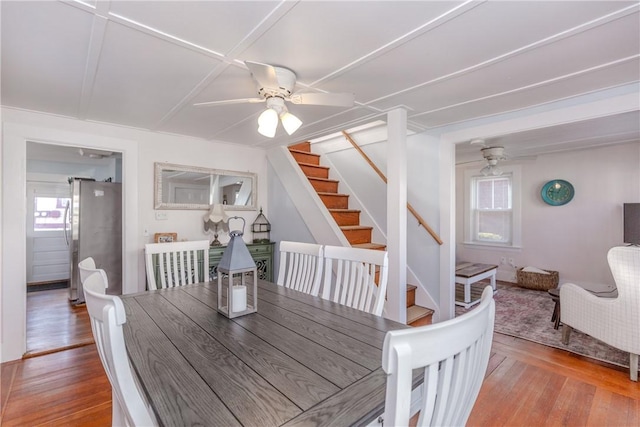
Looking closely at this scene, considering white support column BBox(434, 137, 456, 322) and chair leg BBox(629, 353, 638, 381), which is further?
white support column BBox(434, 137, 456, 322)

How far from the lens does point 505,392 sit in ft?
6.71

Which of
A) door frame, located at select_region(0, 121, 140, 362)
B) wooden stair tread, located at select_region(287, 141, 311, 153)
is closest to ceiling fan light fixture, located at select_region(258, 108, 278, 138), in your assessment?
door frame, located at select_region(0, 121, 140, 362)

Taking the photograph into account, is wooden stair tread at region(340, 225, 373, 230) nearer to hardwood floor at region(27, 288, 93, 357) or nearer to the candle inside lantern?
the candle inside lantern

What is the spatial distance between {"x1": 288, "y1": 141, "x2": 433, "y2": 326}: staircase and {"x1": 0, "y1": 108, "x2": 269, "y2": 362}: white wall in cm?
68

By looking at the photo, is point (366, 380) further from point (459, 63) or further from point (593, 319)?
point (593, 319)

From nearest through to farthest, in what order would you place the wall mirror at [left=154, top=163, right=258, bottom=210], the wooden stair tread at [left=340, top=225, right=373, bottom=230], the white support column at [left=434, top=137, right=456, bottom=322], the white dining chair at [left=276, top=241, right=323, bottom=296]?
the white dining chair at [left=276, top=241, right=323, bottom=296] → the white support column at [left=434, top=137, right=456, bottom=322] → the wall mirror at [left=154, top=163, right=258, bottom=210] → the wooden stair tread at [left=340, top=225, right=373, bottom=230]

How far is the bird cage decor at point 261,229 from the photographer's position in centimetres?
407

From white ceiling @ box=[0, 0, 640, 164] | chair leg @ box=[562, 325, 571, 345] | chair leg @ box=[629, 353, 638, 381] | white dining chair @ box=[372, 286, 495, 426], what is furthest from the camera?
chair leg @ box=[562, 325, 571, 345]

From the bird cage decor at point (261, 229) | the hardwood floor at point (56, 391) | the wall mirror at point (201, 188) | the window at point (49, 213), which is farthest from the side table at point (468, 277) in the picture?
the window at point (49, 213)

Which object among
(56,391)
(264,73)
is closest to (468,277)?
(264,73)

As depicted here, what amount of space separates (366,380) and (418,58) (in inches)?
66.7

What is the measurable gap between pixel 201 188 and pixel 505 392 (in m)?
3.58

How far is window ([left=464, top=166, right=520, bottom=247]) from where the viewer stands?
16.5ft

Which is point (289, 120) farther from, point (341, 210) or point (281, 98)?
point (341, 210)
